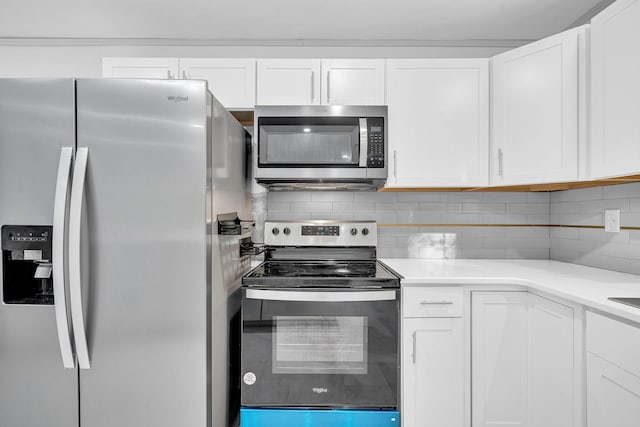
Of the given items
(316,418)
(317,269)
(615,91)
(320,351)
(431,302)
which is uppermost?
(615,91)

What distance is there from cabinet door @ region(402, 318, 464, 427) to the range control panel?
0.73 meters

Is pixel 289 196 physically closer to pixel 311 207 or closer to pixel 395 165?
pixel 311 207

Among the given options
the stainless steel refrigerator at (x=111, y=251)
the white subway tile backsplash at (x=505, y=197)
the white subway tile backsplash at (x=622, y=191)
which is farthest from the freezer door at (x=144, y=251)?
the white subway tile backsplash at (x=622, y=191)

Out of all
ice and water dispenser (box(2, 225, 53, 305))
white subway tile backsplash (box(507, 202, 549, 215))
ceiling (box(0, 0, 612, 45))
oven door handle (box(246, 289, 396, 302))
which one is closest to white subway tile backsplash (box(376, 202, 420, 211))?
white subway tile backsplash (box(507, 202, 549, 215))

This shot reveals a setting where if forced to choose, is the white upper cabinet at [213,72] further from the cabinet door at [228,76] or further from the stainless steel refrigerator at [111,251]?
the stainless steel refrigerator at [111,251]

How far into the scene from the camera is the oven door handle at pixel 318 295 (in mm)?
1683

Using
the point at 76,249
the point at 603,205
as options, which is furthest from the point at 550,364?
the point at 76,249

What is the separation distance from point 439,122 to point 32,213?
2.01 meters

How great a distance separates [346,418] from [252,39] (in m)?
2.38

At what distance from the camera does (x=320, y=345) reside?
170cm

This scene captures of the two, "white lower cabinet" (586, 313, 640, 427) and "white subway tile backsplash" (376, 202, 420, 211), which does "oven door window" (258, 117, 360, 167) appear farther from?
"white lower cabinet" (586, 313, 640, 427)

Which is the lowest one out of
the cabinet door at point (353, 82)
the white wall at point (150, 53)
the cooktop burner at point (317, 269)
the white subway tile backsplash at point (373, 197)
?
the cooktop burner at point (317, 269)

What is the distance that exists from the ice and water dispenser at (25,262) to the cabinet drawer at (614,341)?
207cm

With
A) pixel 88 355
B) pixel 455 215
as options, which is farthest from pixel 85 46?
pixel 455 215
